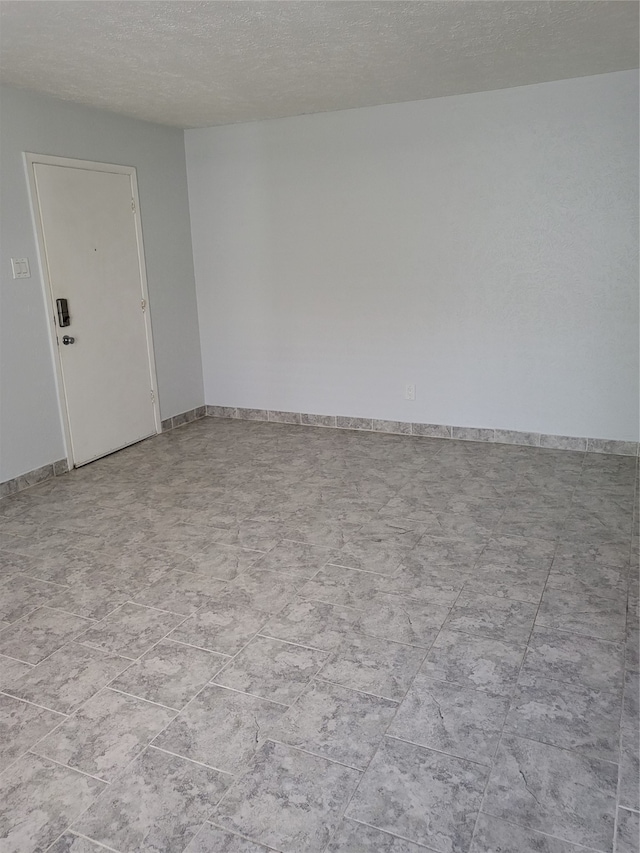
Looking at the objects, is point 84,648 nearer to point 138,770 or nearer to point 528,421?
point 138,770

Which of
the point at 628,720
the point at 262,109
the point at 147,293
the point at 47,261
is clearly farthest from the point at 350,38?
the point at 628,720

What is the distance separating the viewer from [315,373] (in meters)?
5.29

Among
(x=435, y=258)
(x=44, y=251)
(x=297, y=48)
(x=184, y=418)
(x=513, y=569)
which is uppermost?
(x=297, y=48)

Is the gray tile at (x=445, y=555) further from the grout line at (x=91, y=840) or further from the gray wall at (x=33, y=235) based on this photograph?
the gray wall at (x=33, y=235)

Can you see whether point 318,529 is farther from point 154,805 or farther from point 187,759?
point 154,805

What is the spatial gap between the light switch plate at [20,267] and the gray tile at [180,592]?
2.19 m

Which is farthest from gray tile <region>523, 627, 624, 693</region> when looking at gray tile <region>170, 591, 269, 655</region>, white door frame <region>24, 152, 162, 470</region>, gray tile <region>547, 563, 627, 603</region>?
white door frame <region>24, 152, 162, 470</region>

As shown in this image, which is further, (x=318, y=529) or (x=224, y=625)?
(x=318, y=529)

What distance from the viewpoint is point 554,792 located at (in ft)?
5.73

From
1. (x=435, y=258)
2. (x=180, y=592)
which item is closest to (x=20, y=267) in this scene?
(x=180, y=592)

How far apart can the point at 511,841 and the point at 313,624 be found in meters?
1.11

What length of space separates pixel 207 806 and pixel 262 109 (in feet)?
14.0

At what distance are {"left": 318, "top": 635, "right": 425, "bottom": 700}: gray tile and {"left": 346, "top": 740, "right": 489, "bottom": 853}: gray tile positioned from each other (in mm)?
266

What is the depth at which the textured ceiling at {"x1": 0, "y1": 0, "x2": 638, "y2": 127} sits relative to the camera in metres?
2.68
